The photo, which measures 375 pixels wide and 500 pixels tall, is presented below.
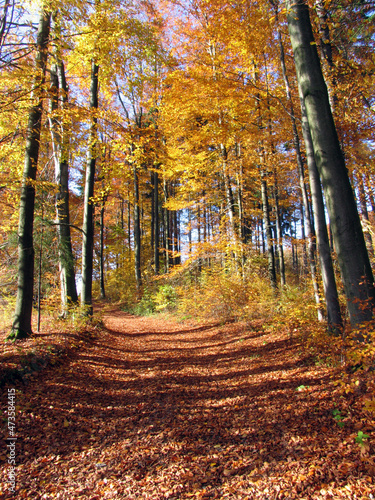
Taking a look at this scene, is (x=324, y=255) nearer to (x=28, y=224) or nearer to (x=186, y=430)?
(x=186, y=430)

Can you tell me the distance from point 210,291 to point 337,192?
21.6 feet

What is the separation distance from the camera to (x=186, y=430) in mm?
3385

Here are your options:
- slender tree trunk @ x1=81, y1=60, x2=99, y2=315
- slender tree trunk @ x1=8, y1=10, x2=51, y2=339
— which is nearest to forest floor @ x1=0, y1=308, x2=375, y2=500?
slender tree trunk @ x1=8, y1=10, x2=51, y2=339

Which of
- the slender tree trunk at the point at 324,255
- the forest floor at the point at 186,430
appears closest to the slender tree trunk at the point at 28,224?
the forest floor at the point at 186,430

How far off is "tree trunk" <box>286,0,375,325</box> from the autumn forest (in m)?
0.02

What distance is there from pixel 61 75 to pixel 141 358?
8.89m

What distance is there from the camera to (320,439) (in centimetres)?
280

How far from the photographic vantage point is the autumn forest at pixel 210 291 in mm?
2764

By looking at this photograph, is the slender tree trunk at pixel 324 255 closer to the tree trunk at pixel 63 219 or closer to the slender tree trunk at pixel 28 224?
the slender tree trunk at pixel 28 224

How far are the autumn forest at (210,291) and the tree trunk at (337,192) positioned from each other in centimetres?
2

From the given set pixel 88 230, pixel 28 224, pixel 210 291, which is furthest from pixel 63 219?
pixel 210 291

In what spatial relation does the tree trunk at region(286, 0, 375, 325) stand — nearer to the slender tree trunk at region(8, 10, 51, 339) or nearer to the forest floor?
the forest floor

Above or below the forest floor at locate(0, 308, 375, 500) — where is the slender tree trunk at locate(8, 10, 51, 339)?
above

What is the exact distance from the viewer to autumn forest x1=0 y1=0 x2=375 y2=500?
276 centimetres
